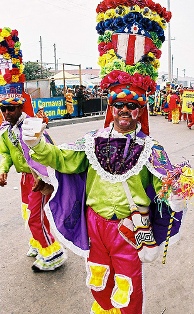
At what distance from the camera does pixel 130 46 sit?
233 centimetres

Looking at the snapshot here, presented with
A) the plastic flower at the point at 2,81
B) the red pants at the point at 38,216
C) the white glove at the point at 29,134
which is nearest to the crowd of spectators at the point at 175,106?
the red pants at the point at 38,216

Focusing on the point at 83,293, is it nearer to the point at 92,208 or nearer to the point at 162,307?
the point at 162,307

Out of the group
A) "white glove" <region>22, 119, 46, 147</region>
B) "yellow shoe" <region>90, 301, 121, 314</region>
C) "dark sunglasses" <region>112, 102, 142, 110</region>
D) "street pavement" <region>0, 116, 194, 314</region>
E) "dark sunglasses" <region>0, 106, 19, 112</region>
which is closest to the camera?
"white glove" <region>22, 119, 46, 147</region>

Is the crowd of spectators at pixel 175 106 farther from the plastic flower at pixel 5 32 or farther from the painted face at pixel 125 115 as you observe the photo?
the painted face at pixel 125 115

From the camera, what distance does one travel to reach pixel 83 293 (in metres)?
3.28

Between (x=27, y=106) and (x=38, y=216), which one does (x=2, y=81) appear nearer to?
(x=27, y=106)

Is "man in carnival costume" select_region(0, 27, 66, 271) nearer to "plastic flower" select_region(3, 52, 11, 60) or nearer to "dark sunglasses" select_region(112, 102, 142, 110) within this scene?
"plastic flower" select_region(3, 52, 11, 60)

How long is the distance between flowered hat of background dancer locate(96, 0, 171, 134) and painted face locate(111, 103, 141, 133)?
0.13 ft

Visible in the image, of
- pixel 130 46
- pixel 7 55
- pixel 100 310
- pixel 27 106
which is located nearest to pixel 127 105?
pixel 130 46

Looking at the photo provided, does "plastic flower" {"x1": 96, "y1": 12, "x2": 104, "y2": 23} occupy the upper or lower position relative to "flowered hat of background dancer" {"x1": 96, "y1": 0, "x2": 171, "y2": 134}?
upper

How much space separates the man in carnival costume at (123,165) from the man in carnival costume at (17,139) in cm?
108

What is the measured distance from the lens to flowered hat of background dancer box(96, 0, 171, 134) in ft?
7.55

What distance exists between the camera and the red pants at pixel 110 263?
2348 millimetres

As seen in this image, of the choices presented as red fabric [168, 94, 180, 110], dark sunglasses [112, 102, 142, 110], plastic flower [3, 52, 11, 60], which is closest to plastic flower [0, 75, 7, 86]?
plastic flower [3, 52, 11, 60]
